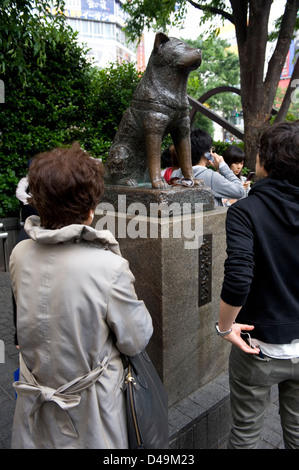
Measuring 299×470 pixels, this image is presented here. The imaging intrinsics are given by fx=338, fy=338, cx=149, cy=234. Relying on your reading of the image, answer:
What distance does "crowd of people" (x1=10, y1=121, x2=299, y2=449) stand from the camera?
1.22 metres

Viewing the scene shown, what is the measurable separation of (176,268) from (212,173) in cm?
119

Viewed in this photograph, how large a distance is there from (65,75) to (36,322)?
6.84 metres

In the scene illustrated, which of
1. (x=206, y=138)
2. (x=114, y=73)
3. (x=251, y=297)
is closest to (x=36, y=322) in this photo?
(x=251, y=297)

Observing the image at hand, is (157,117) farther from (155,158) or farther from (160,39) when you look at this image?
(160,39)

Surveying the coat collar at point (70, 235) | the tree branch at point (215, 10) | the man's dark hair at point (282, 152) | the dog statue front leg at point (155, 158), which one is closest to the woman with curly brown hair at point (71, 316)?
the coat collar at point (70, 235)

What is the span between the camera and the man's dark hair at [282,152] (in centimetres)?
148

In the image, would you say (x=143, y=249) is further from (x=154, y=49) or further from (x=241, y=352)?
(x=154, y=49)

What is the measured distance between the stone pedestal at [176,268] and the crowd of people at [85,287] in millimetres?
756

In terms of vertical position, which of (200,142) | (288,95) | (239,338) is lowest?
(239,338)

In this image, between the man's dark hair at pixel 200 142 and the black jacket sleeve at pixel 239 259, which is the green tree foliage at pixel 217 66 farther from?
the black jacket sleeve at pixel 239 259

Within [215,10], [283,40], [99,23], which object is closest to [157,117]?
[283,40]

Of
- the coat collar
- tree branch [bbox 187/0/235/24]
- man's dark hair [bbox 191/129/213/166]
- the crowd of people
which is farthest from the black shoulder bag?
tree branch [bbox 187/0/235/24]

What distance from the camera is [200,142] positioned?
10.4ft

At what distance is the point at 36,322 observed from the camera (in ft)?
4.10
